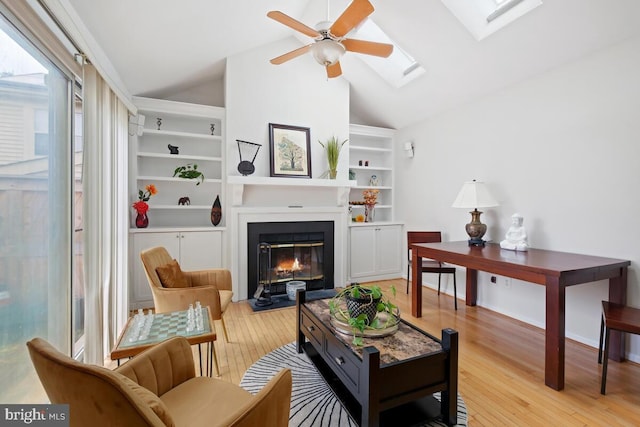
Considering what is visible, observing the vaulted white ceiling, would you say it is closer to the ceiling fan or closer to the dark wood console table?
the ceiling fan

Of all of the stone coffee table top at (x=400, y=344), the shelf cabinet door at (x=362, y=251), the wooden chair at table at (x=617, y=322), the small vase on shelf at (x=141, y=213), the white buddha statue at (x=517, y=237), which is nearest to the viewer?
the stone coffee table top at (x=400, y=344)

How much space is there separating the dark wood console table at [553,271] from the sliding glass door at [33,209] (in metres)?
3.16

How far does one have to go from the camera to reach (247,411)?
3.30 ft

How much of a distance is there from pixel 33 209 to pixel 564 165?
4136 mm

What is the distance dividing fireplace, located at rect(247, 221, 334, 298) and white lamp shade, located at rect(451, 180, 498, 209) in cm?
178

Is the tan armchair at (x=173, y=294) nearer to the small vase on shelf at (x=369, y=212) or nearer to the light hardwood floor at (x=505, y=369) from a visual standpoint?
the light hardwood floor at (x=505, y=369)

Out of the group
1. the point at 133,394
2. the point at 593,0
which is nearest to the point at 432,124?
the point at 593,0

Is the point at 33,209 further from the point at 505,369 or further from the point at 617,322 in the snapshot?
the point at 617,322

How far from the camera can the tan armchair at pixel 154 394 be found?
814 mm

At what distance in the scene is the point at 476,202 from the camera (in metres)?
3.24

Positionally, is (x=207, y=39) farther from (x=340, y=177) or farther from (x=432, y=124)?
(x=432, y=124)

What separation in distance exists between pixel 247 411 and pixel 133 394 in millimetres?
366

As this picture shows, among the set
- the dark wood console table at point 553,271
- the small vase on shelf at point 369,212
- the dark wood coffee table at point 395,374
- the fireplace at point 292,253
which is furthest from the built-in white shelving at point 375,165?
the dark wood coffee table at point 395,374

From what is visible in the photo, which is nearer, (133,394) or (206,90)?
(133,394)
